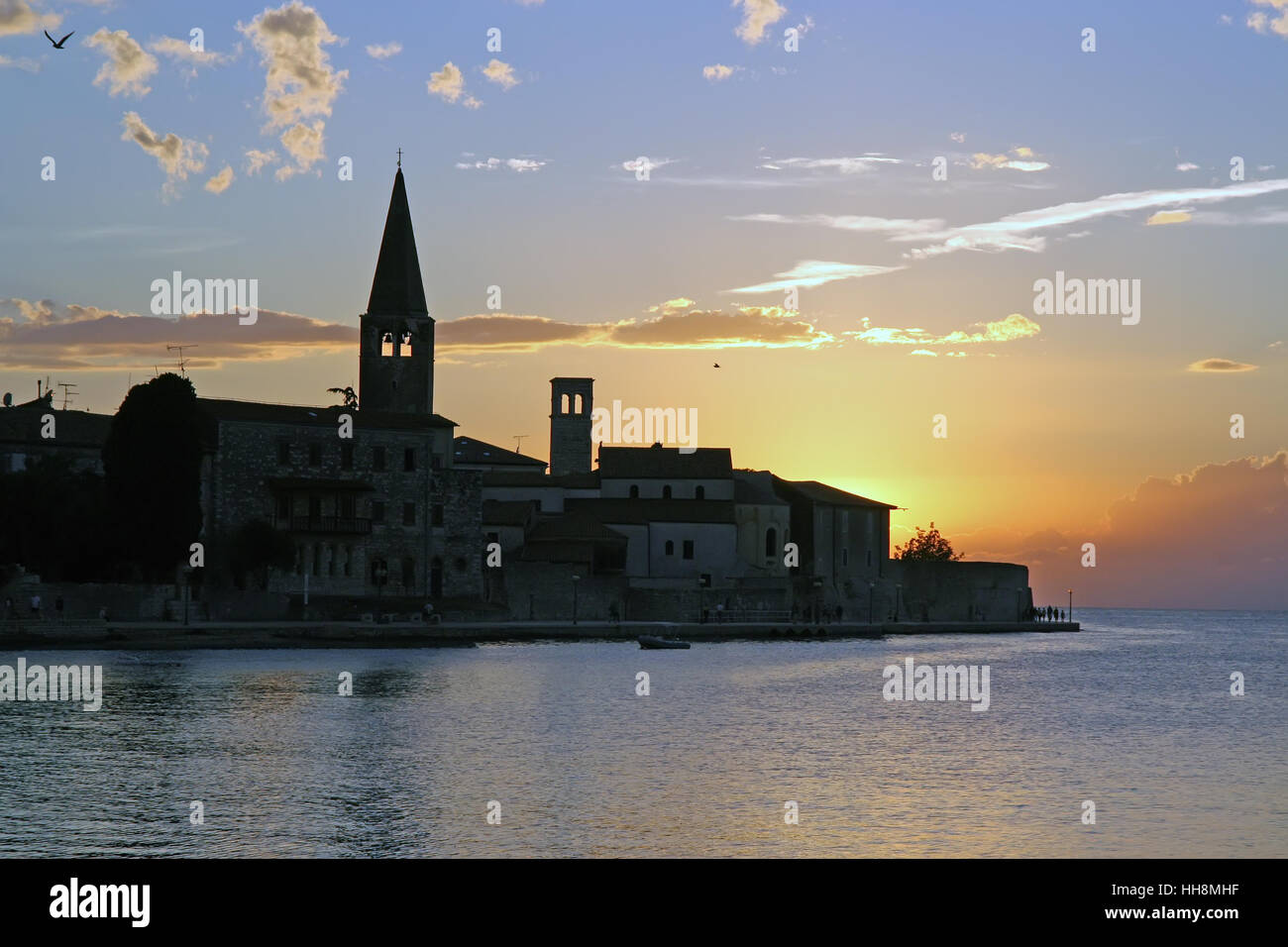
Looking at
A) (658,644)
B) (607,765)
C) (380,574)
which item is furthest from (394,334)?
(607,765)

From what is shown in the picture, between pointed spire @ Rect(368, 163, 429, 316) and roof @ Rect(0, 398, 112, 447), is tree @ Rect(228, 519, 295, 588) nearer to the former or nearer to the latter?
roof @ Rect(0, 398, 112, 447)

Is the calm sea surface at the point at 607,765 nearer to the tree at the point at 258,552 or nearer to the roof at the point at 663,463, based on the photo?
the tree at the point at 258,552

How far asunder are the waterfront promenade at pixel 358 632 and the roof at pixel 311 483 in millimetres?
6722

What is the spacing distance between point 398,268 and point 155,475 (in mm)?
27952

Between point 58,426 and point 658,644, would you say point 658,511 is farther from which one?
point 58,426

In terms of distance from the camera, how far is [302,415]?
2721 inches

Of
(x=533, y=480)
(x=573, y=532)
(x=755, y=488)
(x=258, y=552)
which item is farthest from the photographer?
(x=755, y=488)

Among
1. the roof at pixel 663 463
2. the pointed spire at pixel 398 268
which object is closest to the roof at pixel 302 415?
the pointed spire at pixel 398 268

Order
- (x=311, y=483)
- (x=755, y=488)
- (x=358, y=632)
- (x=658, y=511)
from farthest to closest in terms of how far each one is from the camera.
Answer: (x=755, y=488) < (x=658, y=511) < (x=311, y=483) < (x=358, y=632)

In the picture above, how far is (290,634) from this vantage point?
2247 inches

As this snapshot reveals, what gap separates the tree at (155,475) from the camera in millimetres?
56938
